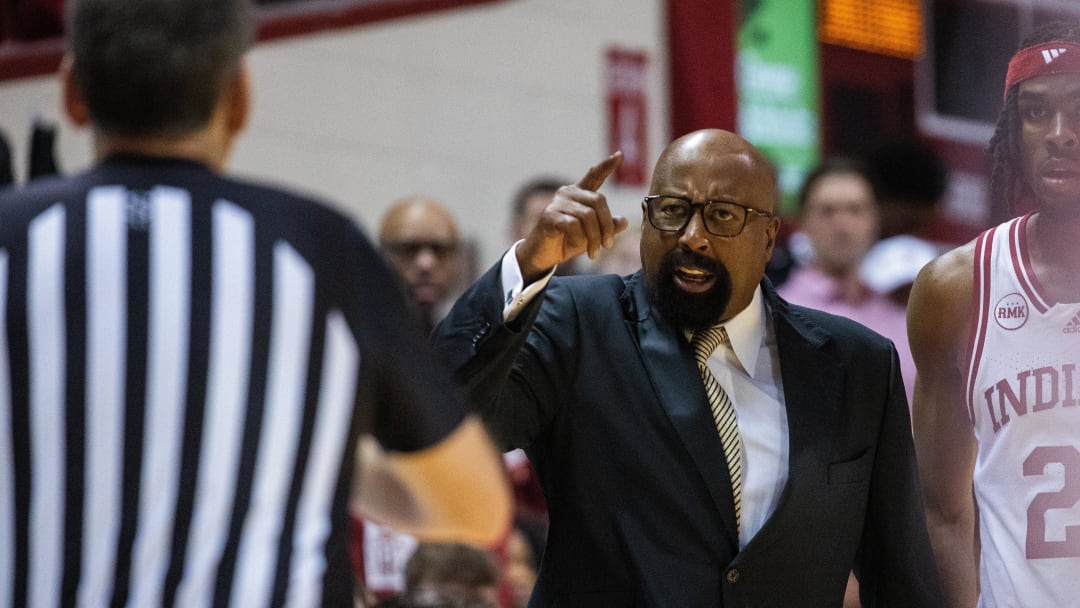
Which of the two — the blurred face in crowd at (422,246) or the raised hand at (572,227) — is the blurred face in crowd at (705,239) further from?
the blurred face in crowd at (422,246)

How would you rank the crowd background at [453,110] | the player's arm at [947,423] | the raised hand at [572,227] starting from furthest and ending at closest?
the crowd background at [453,110], the player's arm at [947,423], the raised hand at [572,227]

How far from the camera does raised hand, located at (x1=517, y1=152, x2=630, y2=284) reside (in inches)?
114

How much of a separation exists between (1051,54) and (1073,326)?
0.58 metres

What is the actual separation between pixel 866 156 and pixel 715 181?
282 inches

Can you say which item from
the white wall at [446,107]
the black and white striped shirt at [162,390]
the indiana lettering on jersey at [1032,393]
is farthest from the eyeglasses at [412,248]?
the black and white striped shirt at [162,390]

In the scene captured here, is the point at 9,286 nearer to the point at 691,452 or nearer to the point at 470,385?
the point at 470,385

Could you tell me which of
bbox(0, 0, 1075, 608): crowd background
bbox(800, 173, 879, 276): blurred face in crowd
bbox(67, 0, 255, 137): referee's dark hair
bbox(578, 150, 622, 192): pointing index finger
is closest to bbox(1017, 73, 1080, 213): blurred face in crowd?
bbox(578, 150, 622, 192): pointing index finger

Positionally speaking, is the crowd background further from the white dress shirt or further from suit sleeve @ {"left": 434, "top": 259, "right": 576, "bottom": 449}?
suit sleeve @ {"left": 434, "top": 259, "right": 576, "bottom": 449}

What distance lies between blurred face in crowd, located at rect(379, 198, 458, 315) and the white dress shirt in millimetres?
2495

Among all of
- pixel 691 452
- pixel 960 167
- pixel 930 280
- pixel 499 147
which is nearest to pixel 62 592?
pixel 691 452

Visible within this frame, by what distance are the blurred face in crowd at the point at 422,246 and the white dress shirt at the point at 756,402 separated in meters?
2.49

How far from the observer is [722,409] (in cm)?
329

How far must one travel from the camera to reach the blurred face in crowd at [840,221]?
19.4ft

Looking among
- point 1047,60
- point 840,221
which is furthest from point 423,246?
point 1047,60
